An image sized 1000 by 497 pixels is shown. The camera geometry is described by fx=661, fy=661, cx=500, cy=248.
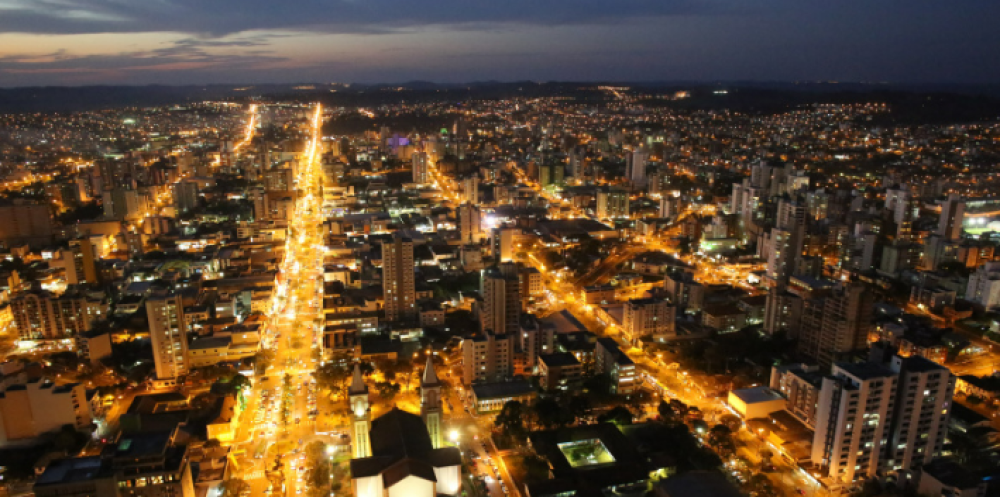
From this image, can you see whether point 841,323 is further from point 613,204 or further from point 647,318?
point 613,204

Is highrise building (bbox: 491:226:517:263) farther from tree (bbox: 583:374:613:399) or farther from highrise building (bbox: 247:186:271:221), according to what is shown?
highrise building (bbox: 247:186:271:221)

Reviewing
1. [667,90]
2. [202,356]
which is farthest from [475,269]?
[667,90]

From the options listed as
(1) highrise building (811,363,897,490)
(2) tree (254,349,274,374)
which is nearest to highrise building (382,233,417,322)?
(2) tree (254,349,274,374)

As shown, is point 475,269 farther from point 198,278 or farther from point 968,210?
point 968,210

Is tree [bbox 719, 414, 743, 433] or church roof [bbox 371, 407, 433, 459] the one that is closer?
church roof [bbox 371, 407, 433, 459]

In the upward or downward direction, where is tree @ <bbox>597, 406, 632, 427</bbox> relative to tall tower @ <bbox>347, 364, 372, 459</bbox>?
downward

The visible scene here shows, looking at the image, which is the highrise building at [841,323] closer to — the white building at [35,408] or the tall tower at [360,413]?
the tall tower at [360,413]
